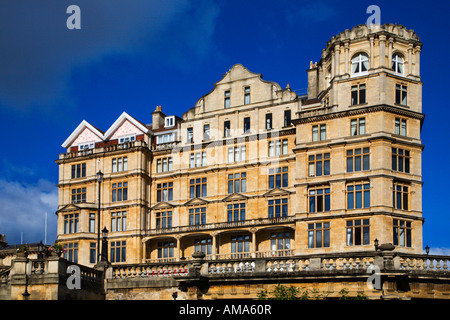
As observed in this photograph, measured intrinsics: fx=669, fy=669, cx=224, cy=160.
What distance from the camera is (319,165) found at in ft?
188

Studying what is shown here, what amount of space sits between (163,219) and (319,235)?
59.3ft

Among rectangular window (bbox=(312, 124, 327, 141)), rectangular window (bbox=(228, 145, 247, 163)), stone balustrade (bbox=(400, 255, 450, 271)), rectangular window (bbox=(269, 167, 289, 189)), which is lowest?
stone balustrade (bbox=(400, 255, 450, 271))

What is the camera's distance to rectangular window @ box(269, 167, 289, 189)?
202 ft

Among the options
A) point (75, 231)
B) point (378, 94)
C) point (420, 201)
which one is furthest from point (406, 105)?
point (75, 231)

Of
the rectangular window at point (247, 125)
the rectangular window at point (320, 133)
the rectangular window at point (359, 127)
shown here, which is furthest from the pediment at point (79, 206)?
the rectangular window at point (359, 127)

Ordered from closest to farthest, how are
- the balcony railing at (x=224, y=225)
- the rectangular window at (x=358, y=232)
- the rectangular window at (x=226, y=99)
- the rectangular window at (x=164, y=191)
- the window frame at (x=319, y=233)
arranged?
the rectangular window at (x=358, y=232), the window frame at (x=319, y=233), the balcony railing at (x=224, y=225), the rectangular window at (x=226, y=99), the rectangular window at (x=164, y=191)

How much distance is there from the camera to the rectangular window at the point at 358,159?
55.6m

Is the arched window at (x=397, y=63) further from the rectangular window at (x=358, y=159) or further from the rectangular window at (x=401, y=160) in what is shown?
the rectangular window at (x=358, y=159)

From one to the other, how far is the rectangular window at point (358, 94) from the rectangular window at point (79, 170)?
29.4 metres

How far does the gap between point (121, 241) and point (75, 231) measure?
495 centimetres

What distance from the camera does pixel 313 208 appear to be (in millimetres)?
56938

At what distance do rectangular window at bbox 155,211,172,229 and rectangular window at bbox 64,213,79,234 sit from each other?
822cm

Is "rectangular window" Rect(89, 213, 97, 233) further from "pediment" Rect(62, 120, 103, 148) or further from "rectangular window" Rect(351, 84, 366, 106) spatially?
"rectangular window" Rect(351, 84, 366, 106)

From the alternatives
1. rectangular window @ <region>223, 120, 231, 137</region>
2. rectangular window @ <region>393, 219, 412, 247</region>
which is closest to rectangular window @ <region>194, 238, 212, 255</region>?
rectangular window @ <region>223, 120, 231, 137</region>
